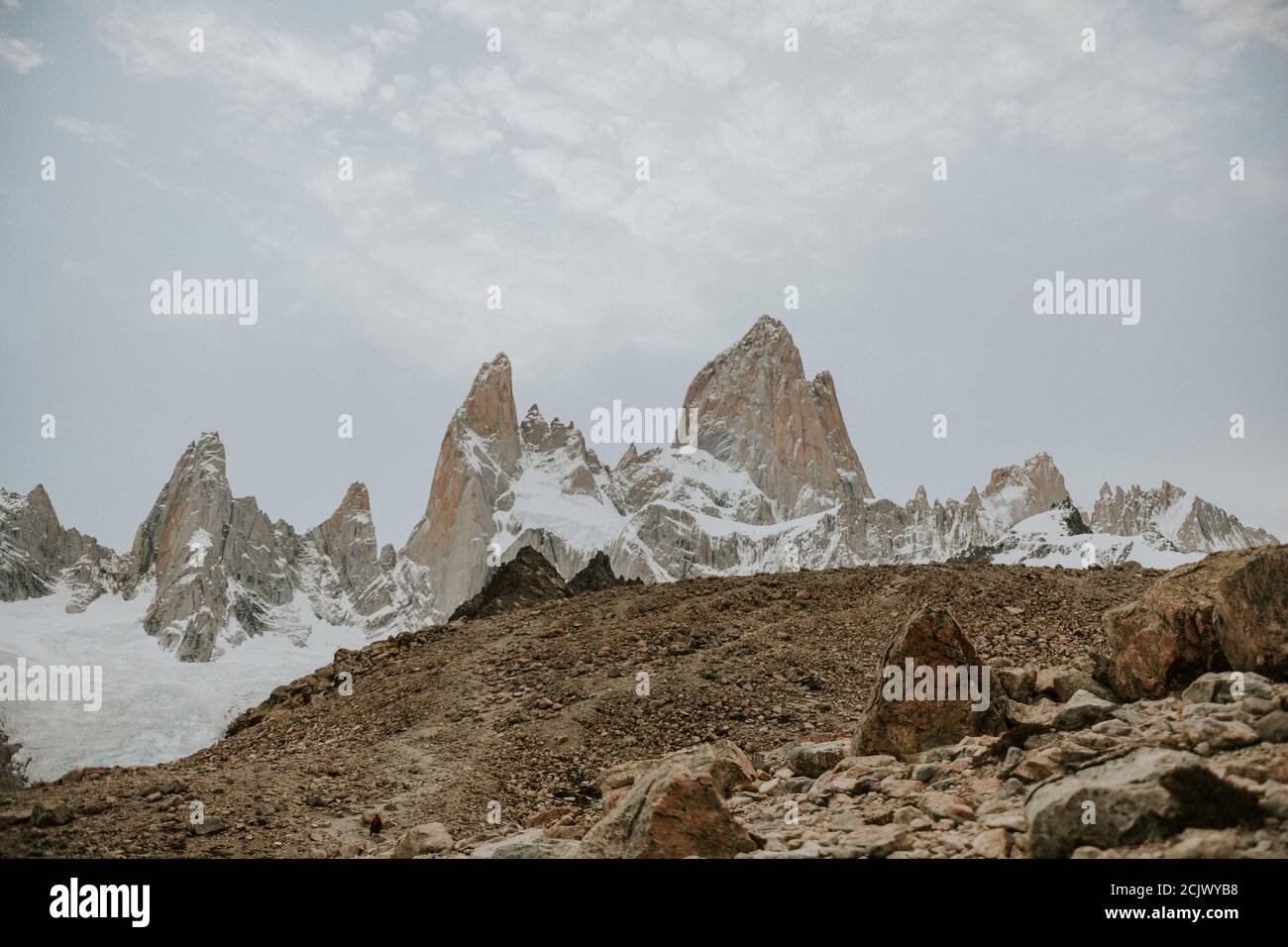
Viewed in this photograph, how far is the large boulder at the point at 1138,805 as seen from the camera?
6449 millimetres

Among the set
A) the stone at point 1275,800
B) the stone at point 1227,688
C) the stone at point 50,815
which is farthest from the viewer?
the stone at point 50,815

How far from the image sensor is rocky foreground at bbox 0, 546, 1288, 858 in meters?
7.59

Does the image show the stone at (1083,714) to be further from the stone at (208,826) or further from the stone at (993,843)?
the stone at (208,826)

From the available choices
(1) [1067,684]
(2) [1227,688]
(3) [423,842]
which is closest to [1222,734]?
(2) [1227,688]

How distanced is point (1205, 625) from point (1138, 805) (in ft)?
19.9

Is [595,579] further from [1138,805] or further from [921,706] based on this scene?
[1138,805]

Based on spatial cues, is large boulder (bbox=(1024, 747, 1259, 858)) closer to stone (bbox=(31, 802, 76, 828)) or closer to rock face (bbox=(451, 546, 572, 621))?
stone (bbox=(31, 802, 76, 828))

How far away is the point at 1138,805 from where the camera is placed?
6.55 metres

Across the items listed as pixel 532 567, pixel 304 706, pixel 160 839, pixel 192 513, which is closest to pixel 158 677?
pixel 192 513

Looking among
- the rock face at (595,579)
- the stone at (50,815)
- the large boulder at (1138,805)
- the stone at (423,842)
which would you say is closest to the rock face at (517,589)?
the rock face at (595,579)

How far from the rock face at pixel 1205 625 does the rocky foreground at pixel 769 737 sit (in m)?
0.03

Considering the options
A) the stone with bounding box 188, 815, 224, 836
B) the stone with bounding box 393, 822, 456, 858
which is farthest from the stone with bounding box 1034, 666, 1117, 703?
the stone with bounding box 188, 815, 224, 836

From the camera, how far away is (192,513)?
179 metres
